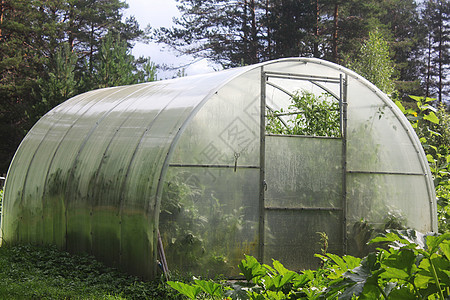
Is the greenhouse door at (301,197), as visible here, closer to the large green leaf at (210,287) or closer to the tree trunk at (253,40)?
the large green leaf at (210,287)

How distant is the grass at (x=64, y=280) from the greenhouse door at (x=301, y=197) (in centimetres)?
184

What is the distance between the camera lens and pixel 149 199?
7.26 m

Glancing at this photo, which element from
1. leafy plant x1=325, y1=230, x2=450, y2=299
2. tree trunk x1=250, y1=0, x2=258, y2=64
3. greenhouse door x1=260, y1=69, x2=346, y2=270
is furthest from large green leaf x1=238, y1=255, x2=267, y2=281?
tree trunk x1=250, y1=0, x2=258, y2=64

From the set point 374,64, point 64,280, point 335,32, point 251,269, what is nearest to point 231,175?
point 64,280

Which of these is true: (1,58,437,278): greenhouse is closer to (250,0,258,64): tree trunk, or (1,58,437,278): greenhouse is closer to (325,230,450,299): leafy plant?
(325,230,450,299): leafy plant

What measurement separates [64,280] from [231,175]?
2406 mm

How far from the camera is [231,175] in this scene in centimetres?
790

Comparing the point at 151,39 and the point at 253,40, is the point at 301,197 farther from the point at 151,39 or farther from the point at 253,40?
the point at 151,39

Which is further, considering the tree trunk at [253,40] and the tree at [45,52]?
the tree trunk at [253,40]

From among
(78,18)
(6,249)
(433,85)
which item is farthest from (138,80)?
(433,85)

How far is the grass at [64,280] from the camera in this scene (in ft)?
22.3

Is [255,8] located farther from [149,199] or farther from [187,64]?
[149,199]

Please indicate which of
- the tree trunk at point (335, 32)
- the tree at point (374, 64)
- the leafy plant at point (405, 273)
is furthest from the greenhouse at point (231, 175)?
the tree trunk at point (335, 32)

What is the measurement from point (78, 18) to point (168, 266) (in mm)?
21183
